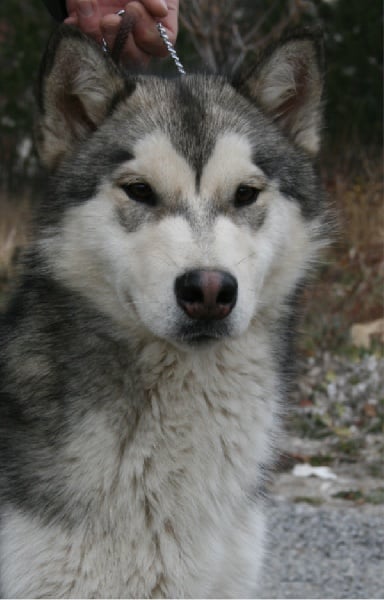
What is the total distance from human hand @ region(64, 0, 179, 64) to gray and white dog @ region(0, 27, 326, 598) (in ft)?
1.47

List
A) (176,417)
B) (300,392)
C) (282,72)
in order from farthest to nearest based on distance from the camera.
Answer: (300,392), (282,72), (176,417)

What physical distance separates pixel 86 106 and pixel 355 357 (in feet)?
16.7

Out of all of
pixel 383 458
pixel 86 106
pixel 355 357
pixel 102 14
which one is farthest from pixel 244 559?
pixel 355 357

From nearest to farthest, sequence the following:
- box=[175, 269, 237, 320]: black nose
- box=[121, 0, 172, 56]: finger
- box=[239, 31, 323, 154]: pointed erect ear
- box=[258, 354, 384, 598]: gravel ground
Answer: box=[175, 269, 237, 320]: black nose, box=[239, 31, 323, 154]: pointed erect ear, box=[121, 0, 172, 56]: finger, box=[258, 354, 384, 598]: gravel ground

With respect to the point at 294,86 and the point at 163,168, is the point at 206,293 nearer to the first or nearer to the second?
the point at 163,168

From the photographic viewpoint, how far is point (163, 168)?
3104 mm

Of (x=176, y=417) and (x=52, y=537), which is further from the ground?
(x=176, y=417)

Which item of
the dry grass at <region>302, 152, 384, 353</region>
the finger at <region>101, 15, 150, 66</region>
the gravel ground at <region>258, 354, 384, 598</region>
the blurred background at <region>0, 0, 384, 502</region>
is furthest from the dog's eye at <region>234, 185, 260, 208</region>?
the dry grass at <region>302, 152, 384, 353</region>

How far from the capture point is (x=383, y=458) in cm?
694

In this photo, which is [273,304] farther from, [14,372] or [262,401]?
[14,372]

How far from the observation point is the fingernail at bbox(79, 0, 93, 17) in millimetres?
3807

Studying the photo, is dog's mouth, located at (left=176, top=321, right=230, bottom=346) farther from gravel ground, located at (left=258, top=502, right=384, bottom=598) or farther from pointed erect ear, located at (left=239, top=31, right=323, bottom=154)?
gravel ground, located at (left=258, top=502, right=384, bottom=598)

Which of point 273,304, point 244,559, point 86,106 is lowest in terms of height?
point 244,559

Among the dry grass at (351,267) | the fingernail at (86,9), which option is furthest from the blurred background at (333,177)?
the fingernail at (86,9)
